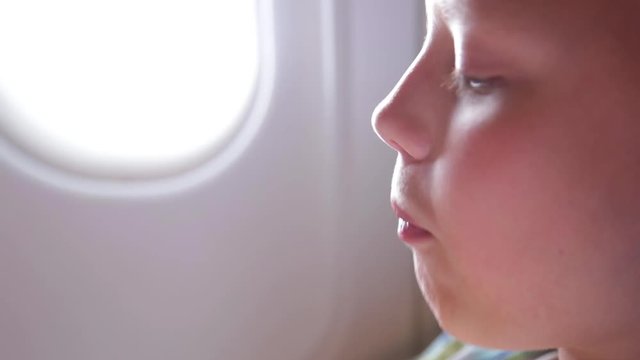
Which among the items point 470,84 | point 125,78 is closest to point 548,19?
point 470,84

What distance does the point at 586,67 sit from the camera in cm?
50

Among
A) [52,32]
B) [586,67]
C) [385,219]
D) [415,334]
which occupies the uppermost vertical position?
[52,32]

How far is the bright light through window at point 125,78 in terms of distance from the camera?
2.42 ft

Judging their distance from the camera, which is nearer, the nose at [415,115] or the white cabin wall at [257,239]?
the nose at [415,115]

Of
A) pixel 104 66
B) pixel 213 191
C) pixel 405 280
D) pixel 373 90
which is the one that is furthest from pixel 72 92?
pixel 405 280

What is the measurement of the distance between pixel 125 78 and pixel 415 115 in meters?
0.31

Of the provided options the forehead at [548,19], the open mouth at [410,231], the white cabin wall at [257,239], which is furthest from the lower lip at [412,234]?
the white cabin wall at [257,239]

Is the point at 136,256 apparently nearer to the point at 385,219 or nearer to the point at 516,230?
the point at 385,219

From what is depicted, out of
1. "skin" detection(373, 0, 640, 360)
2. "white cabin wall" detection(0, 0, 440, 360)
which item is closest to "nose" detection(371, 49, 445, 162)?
"skin" detection(373, 0, 640, 360)

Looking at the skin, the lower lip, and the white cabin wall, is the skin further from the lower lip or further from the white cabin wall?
the white cabin wall

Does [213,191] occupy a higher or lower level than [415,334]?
higher

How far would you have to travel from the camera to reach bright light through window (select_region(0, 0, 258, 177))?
0.74m

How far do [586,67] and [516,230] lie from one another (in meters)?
0.11

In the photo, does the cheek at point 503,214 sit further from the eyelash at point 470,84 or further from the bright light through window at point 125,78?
the bright light through window at point 125,78
